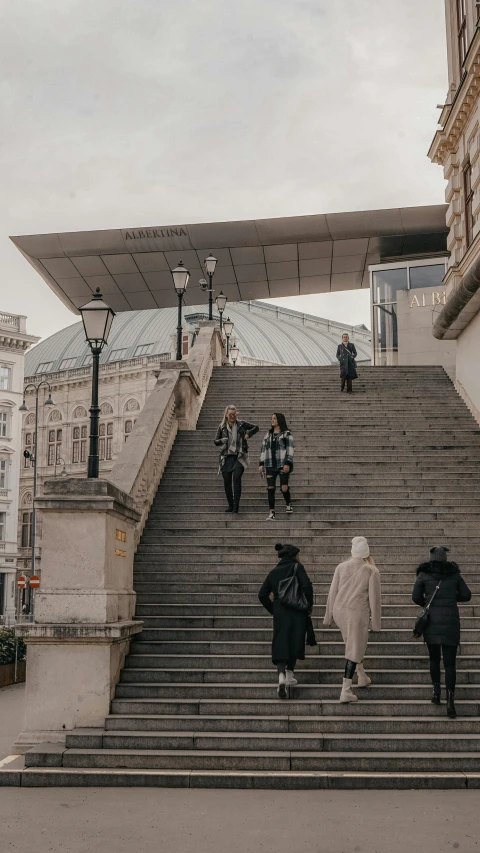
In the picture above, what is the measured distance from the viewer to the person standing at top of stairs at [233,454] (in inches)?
595

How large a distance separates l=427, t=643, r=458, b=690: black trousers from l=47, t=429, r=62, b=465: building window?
263 ft

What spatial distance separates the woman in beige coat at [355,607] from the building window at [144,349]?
7347 cm

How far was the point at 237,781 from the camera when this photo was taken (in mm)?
8742

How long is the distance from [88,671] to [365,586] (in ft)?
8.98

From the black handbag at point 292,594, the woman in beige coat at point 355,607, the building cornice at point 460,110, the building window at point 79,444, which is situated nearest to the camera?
the woman in beige coat at point 355,607

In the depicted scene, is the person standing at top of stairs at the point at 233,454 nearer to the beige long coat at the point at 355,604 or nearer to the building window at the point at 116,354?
the beige long coat at the point at 355,604

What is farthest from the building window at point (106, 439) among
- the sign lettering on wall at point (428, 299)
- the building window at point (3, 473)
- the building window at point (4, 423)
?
the sign lettering on wall at point (428, 299)

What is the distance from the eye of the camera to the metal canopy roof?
3606 centimetres

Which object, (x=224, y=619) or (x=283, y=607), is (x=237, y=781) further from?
(x=224, y=619)

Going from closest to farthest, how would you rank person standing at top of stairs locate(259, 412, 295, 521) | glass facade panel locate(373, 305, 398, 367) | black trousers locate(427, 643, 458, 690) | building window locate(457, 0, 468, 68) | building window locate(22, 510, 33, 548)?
black trousers locate(427, 643, 458, 690), person standing at top of stairs locate(259, 412, 295, 521), building window locate(457, 0, 468, 68), glass facade panel locate(373, 305, 398, 367), building window locate(22, 510, 33, 548)

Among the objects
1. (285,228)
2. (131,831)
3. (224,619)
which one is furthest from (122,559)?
(285,228)

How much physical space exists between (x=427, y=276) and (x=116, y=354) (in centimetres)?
5363

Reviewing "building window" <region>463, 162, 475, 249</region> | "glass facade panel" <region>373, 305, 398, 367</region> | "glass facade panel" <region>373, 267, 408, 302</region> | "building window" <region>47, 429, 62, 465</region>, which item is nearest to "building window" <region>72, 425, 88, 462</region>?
"building window" <region>47, 429, 62, 465</region>

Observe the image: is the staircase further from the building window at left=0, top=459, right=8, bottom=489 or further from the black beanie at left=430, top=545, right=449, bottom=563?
the building window at left=0, top=459, right=8, bottom=489
